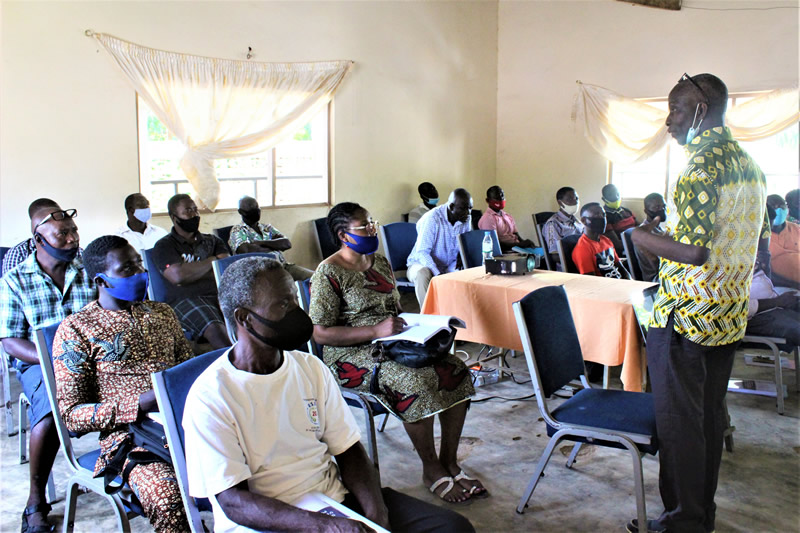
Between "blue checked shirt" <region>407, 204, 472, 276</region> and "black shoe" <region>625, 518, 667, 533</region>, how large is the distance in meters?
3.02

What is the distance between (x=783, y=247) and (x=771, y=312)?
1.07 meters

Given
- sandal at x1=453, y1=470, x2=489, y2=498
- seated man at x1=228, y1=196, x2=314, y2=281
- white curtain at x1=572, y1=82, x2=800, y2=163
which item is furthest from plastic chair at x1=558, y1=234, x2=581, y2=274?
white curtain at x1=572, y1=82, x2=800, y2=163

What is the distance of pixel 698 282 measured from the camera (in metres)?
Answer: 2.33

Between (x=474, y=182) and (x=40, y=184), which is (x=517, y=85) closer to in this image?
(x=474, y=182)

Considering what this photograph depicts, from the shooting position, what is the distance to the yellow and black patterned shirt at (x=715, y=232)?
2.26 meters

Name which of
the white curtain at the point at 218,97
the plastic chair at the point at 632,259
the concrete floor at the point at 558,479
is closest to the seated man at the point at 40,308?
the concrete floor at the point at 558,479

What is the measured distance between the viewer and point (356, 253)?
10.7 feet

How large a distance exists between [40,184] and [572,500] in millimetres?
4447

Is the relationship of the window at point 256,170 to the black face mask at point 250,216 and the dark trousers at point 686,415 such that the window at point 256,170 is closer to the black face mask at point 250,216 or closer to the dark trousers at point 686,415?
the black face mask at point 250,216

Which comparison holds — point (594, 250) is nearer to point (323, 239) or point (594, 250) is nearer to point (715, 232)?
point (715, 232)

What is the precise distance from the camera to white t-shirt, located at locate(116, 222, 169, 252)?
5211 mm

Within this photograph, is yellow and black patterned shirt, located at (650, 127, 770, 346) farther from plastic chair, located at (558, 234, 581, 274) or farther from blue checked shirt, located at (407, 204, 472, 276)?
blue checked shirt, located at (407, 204, 472, 276)

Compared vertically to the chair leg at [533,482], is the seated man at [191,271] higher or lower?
higher

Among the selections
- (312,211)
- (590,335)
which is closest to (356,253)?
(590,335)
